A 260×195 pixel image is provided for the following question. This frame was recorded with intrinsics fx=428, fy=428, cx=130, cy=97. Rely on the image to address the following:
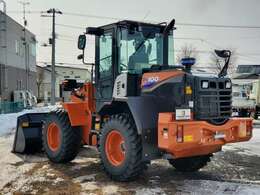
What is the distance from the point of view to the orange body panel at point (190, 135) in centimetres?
681

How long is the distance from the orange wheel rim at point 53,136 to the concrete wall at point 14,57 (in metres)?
22.9

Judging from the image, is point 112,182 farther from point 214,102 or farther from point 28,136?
point 28,136

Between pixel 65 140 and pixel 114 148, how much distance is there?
1.71m

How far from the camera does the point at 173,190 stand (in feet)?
23.6

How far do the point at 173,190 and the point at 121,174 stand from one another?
101cm

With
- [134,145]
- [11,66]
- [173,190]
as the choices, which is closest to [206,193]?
[173,190]

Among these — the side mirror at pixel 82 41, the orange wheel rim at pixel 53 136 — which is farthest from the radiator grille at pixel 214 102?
the orange wheel rim at pixel 53 136

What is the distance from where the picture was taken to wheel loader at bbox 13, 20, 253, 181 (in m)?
7.15

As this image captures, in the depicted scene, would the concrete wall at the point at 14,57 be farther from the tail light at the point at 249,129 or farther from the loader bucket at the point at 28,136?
the tail light at the point at 249,129

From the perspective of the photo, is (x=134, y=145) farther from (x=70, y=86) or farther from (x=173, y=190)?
(x=70, y=86)

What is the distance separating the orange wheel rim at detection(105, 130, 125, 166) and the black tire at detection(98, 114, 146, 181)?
0.08 metres

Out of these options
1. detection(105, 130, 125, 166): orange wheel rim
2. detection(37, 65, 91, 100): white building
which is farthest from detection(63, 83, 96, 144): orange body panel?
detection(37, 65, 91, 100): white building

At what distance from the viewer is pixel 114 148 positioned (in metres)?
8.14

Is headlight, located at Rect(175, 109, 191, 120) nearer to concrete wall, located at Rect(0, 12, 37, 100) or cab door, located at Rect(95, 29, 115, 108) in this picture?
cab door, located at Rect(95, 29, 115, 108)
